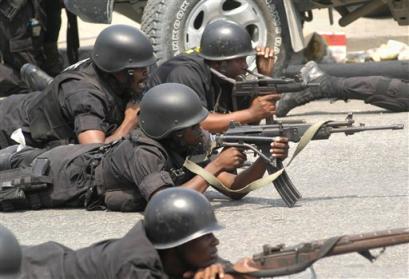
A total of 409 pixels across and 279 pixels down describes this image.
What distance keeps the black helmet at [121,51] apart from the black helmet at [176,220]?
115 inches

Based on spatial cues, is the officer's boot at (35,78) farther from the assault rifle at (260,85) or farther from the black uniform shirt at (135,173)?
the black uniform shirt at (135,173)

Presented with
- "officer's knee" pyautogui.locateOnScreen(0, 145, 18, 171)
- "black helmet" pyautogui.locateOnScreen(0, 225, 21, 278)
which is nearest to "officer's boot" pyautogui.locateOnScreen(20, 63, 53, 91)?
"officer's knee" pyautogui.locateOnScreen(0, 145, 18, 171)

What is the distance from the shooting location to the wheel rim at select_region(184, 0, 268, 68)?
36.1 feet

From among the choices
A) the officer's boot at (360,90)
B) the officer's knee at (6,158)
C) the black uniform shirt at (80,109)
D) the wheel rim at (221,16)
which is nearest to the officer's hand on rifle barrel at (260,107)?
the black uniform shirt at (80,109)

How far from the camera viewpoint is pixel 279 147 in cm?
779

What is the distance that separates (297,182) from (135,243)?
11.7 feet

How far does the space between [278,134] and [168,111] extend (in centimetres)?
74

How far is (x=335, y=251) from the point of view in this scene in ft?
17.0

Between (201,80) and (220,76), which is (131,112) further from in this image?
(220,76)

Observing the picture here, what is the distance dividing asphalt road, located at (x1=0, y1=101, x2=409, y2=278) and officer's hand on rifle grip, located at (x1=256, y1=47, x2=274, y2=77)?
695 millimetres

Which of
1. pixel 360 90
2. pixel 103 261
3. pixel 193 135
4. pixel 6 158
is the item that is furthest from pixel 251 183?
pixel 360 90

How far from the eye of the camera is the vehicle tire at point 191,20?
11.0 meters

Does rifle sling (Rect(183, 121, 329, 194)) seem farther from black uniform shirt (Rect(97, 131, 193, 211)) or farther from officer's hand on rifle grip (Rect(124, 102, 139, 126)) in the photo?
officer's hand on rifle grip (Rect(124, 102, 139, 126))

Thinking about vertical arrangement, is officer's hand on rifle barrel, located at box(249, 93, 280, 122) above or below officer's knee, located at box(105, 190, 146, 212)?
above
